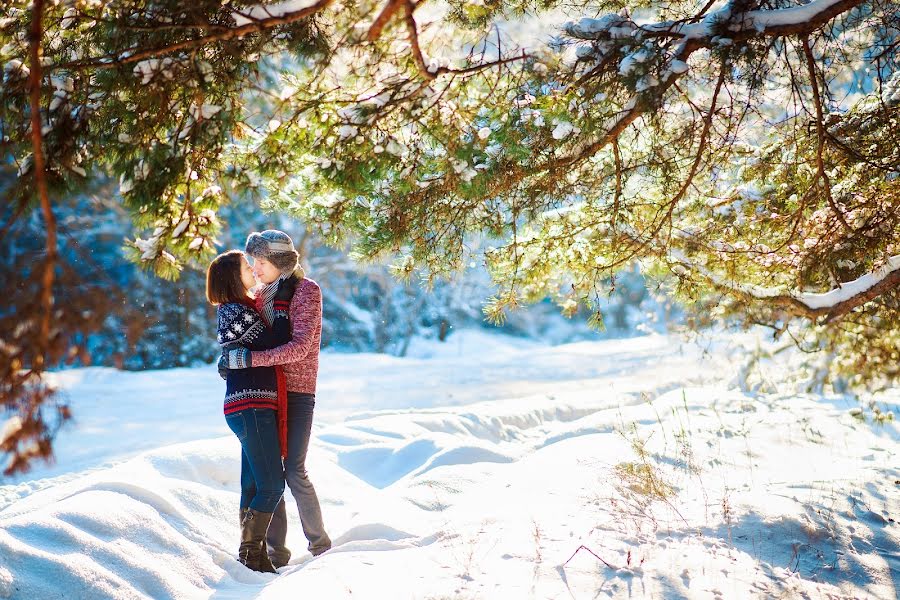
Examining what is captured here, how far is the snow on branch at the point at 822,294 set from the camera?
3691 millimetres

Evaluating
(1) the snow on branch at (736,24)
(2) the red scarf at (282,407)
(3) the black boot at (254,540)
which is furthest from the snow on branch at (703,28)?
(3) the black boot at (254,540)

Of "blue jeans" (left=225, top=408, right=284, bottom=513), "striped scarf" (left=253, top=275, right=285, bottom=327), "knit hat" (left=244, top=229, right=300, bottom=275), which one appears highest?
"knit hat" (left=244, top=229, right=300, bottom=275)

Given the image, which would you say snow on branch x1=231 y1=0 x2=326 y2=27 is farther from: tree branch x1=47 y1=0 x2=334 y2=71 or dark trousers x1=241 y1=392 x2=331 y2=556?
dark trousers x1=241 y1=392 x2=331 y2=556

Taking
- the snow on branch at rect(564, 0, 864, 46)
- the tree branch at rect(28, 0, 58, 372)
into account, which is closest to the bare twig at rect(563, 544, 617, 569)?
the tree branch at rect(28, 0, 58, 372)

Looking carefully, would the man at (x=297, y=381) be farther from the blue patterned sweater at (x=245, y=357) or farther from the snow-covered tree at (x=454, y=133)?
the snow-covered tree at (x=454, y=133)

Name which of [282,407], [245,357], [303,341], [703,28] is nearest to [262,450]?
[282,407]

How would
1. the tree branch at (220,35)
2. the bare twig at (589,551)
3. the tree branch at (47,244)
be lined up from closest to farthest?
the tree branch at (47,244) → the tree branch at (220,35) → the bare twig at (589,551)

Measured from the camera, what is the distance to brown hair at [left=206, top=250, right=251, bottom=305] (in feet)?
10.4

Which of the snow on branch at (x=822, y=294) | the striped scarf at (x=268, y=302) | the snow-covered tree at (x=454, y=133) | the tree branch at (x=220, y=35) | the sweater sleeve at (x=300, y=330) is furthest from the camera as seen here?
the snow on branch at (x=822, y=294)

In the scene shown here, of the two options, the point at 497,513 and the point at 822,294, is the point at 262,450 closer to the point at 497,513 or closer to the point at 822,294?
the point at 497,513

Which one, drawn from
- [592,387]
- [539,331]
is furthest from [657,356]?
[539,331]

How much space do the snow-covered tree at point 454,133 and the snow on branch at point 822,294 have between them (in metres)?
0.02

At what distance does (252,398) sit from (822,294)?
12.5 feet

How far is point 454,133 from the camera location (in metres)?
3.19
